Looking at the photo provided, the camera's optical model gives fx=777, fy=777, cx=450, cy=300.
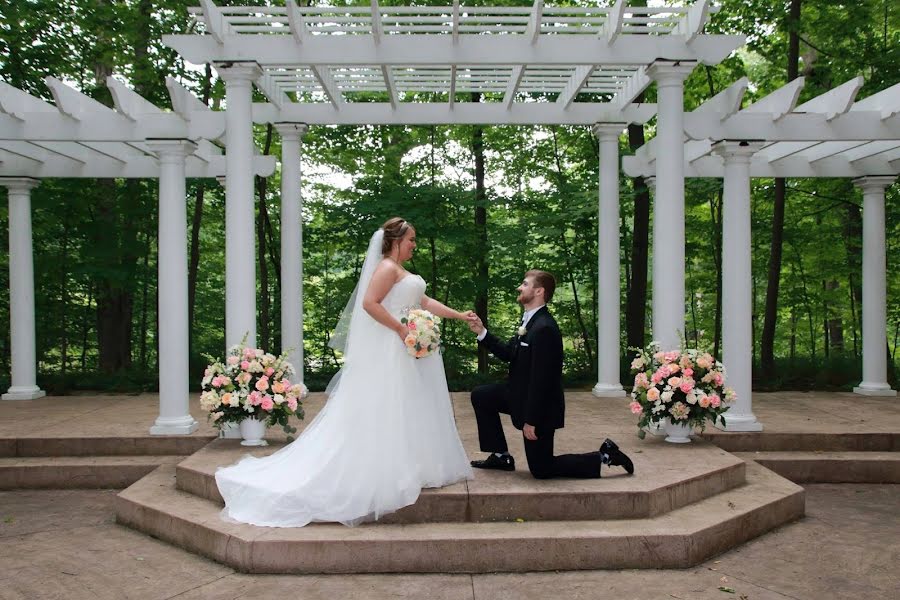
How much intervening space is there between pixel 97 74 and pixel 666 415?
40.9ft

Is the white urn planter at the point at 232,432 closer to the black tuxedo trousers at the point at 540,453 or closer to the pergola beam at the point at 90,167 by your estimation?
the black tuxedo trousers at the point at 540,453

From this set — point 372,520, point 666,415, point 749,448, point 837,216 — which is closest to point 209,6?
point 372,520

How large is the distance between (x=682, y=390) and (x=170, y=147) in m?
5.74

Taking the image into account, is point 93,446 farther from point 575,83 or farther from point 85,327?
point 85,327

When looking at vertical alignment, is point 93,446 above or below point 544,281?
below

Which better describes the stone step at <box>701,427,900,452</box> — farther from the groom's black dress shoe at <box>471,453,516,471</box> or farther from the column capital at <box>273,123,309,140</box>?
the column capital at <box>273,123,309,140</box>

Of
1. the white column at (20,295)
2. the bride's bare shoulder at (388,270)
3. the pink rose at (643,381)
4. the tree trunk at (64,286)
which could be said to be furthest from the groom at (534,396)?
the tree trunk at (64,286)

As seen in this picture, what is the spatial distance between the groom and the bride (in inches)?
14.2

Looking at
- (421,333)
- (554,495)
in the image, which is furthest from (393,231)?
(554,495)

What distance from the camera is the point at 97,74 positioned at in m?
14.6

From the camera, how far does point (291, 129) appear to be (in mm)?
10039

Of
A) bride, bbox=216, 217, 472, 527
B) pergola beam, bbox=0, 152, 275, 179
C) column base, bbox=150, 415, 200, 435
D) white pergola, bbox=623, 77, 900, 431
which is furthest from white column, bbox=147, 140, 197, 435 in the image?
white pergola, bbox=623, 77, 900, 431

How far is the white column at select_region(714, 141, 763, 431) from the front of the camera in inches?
321

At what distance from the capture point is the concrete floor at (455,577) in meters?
4.73
